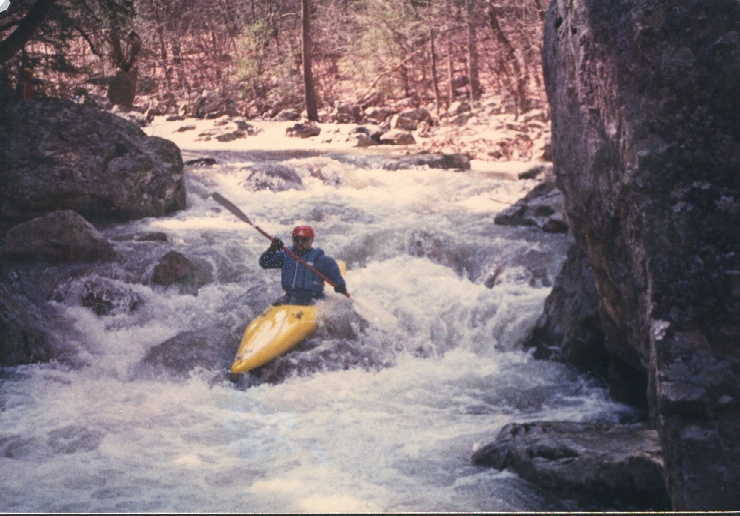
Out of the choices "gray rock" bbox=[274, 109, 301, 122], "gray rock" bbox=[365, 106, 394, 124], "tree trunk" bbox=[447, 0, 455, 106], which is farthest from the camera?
"gray rock" bbox=[274, 109, 301, 122]

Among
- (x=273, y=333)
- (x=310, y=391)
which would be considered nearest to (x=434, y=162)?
(x=273, y=333)

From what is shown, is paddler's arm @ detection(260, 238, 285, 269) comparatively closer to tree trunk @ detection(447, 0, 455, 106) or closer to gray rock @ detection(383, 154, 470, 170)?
gray rock @ detection(383, 154, 470, 170)

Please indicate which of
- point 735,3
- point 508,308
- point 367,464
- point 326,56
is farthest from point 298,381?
point 326,56

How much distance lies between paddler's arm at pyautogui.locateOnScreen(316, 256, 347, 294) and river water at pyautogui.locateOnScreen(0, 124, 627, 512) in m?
0.18

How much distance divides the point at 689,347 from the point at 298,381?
379 centimetres

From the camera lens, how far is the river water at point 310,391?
4391 millimetres

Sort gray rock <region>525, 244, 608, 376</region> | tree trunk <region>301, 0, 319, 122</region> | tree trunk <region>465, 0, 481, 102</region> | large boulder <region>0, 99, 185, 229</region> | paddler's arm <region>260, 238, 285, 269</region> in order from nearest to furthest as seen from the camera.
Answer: gray rock <region>525, 244, 608, 376</region> → paddler's arm <region>260, 238, 285, 269</region> → large boulder <region>0, 99, 185, 229</region> → tree trunk <region>465, 0, 481, 102</region> → tree trunk <region>301, 0, 319, 122</region>

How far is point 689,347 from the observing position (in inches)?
121

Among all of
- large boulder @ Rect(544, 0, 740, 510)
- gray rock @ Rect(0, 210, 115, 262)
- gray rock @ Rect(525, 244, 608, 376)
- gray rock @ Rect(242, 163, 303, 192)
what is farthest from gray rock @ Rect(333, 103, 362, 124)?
large boulder @ Rect(544, 0, 740, 510)

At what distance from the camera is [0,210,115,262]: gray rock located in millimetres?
8570

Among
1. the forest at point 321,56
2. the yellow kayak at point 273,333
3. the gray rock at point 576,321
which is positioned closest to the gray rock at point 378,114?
the forest at point 321,56

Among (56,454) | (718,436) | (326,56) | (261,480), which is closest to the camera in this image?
(718,436)

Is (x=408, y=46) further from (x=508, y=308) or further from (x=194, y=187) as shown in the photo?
(x=508, y=308)

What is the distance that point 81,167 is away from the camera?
35.4 ft
